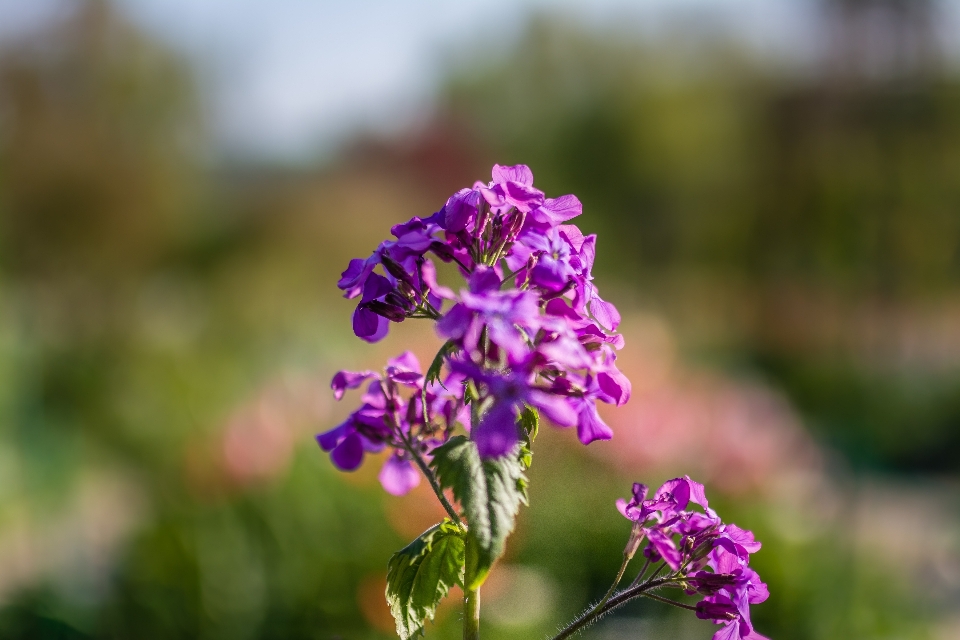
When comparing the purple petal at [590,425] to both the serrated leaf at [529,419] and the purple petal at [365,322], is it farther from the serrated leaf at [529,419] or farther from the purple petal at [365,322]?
the purple petal at [365,322]

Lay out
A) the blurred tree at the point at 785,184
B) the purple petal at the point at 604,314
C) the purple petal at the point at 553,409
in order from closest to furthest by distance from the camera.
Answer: the purple petal at the point at 553,409 < the purple petal at the point at 604,314 < the blurred tree at the point at 785,184

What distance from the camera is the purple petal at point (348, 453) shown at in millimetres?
1072

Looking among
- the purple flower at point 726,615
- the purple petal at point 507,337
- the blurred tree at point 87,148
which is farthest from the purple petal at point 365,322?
the blurred tree at point 87,148

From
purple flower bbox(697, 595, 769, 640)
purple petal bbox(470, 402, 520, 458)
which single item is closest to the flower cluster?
purple petal bbox(470, 402, 520, 458)

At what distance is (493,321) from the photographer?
80 cm

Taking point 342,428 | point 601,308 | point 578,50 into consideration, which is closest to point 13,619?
point 342,428

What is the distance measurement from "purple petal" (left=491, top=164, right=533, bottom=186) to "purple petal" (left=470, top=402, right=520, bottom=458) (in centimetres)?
30

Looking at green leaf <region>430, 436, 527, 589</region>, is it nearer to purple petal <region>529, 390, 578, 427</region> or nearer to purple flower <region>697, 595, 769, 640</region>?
purple petal <region>529, 390, 578, 427</region>

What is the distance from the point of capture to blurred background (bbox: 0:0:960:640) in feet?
10.2

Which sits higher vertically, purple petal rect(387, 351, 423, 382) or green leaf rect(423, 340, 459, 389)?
green leaf rect(423, 340, 459, 389)

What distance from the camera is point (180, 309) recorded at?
516 inches

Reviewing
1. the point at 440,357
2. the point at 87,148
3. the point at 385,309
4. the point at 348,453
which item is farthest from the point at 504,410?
the point at 87,148

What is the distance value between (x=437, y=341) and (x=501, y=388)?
11.6 ft

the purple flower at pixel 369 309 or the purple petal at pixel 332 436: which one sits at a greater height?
the purple flower at pixel 369 309
